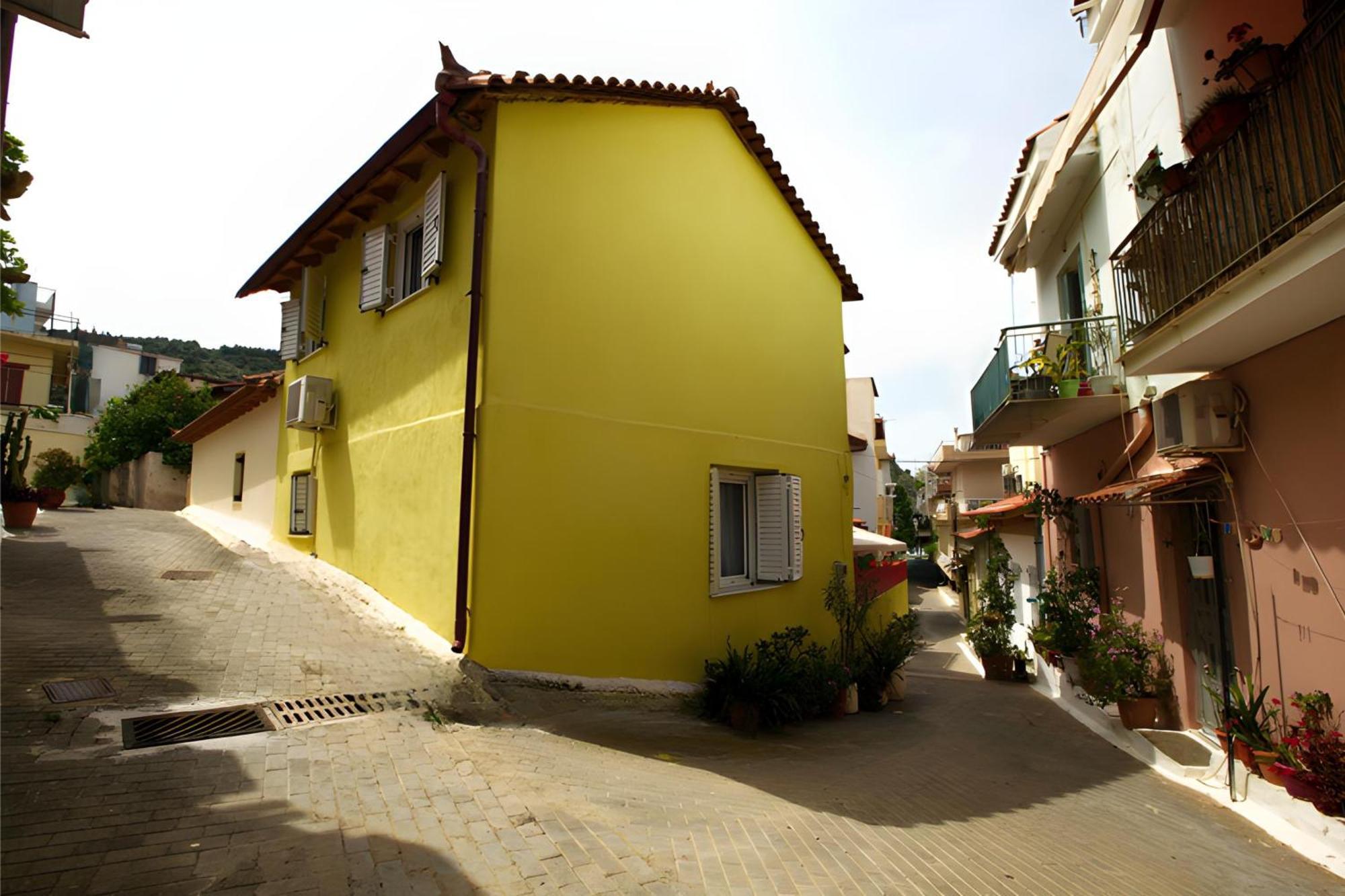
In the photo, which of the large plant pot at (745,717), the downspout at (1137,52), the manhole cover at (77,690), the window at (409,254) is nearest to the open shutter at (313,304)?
the window at (409,254)

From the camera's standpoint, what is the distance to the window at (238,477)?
16.3 metres

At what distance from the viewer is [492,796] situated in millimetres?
4555

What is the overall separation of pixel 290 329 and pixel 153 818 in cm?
1105

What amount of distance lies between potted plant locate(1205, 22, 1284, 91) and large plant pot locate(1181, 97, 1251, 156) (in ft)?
0.52

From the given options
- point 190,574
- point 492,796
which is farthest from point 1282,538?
point 190,574

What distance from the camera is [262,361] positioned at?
56312 millimetres

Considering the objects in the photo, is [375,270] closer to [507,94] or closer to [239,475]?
[507,94]

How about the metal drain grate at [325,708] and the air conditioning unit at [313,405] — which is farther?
the air conditioning unit at [313,405]

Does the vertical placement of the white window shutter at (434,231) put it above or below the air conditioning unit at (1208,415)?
above

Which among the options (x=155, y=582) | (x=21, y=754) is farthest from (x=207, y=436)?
(x=21, y=754)

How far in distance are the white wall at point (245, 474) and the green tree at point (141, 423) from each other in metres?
8.51

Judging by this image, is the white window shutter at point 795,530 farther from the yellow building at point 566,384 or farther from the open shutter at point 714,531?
the open shutter at point 714,531

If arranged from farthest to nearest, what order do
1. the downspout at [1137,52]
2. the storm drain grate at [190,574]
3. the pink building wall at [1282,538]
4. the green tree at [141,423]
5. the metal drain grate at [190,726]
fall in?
the green tree at [141,423] < the storm drain grate at [190,574] < the downspout at [1137,52] < the pink building wall at [1282,538] < the metal drain grate at [190,726]

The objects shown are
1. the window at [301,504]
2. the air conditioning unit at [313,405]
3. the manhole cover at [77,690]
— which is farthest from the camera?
the window at [301,504]
